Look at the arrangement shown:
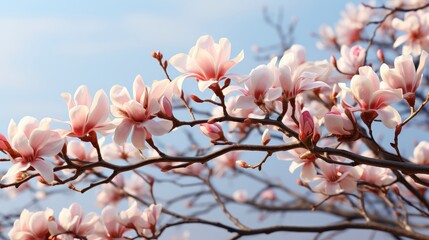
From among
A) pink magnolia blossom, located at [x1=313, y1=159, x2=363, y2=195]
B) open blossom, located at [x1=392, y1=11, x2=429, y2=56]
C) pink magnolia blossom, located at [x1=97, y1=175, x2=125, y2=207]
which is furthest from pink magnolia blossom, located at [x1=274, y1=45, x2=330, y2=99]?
pink magnolia blossom, located at [x1=97, y1=175, x2=125, y2=207]

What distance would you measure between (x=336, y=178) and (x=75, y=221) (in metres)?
0.69

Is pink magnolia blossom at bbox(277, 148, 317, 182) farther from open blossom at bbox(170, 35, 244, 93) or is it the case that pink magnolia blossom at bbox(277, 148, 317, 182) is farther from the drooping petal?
the drooping petal

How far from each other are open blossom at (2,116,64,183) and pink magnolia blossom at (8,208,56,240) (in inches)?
13.4

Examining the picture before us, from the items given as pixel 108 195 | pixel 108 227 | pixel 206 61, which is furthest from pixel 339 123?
pixel 108 195

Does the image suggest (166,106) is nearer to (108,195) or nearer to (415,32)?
(415,32)

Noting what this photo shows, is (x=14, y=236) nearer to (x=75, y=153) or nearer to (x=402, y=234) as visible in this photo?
(x=75, y=153)

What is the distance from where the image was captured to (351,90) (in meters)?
1.05

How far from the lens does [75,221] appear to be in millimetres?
1396

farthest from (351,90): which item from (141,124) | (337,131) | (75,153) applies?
(75,153)

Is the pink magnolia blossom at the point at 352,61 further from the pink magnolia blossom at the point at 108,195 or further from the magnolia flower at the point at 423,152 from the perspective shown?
the pink magnolia blossom at the point at 108,195

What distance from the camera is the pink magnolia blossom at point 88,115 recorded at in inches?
40.7

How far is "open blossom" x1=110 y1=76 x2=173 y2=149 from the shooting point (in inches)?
40.5

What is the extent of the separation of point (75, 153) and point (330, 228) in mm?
776

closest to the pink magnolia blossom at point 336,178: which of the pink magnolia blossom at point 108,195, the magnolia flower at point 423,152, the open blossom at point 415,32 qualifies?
the magnolia flower at point 423,152
